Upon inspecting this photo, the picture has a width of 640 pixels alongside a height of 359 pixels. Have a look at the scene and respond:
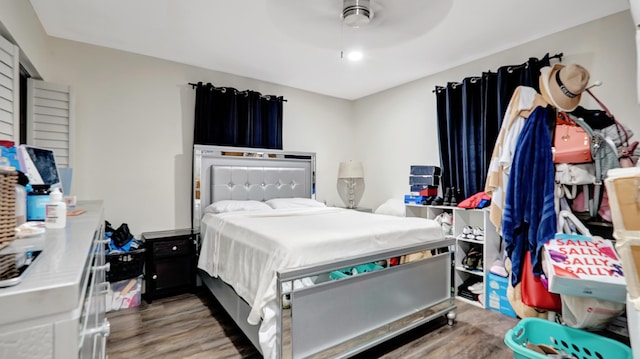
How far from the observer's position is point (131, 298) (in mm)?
2896

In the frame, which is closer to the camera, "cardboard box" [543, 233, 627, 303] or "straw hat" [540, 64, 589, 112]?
"cardboard box" [543, 233, 627, 303]

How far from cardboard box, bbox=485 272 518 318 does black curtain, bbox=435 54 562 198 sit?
91 cm

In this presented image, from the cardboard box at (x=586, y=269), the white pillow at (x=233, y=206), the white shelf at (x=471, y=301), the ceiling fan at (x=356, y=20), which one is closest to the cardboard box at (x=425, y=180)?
the white shelf at (x=471, y=301)

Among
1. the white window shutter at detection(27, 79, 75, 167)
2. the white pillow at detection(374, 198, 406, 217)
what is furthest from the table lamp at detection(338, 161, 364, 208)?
the white window shutter at detection(27, 79, 75, 167)

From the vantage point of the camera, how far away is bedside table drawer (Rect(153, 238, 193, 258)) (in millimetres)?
3029

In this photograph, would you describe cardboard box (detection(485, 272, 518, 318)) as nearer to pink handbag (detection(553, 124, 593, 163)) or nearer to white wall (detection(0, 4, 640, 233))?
pink handbag (detection(553, 124, 593, 163))

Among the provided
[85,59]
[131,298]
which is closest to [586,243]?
[131,298]

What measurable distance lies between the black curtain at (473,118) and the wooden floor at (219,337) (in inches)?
55.2

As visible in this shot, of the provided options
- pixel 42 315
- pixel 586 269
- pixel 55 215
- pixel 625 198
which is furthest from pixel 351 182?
pixel 42 315

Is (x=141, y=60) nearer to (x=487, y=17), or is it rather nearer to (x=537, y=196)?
(x=487, y=17)

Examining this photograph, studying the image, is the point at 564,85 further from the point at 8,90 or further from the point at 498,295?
the point at 8,90

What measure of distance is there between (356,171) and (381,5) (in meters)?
2.59

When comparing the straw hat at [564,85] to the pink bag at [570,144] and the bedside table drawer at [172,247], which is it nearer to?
the pink bag at [570,144]

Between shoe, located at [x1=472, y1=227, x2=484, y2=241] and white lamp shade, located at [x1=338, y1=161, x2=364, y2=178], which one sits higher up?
white lamp shade, located at [x1=338, y1=161, x2=364, y2=178]
